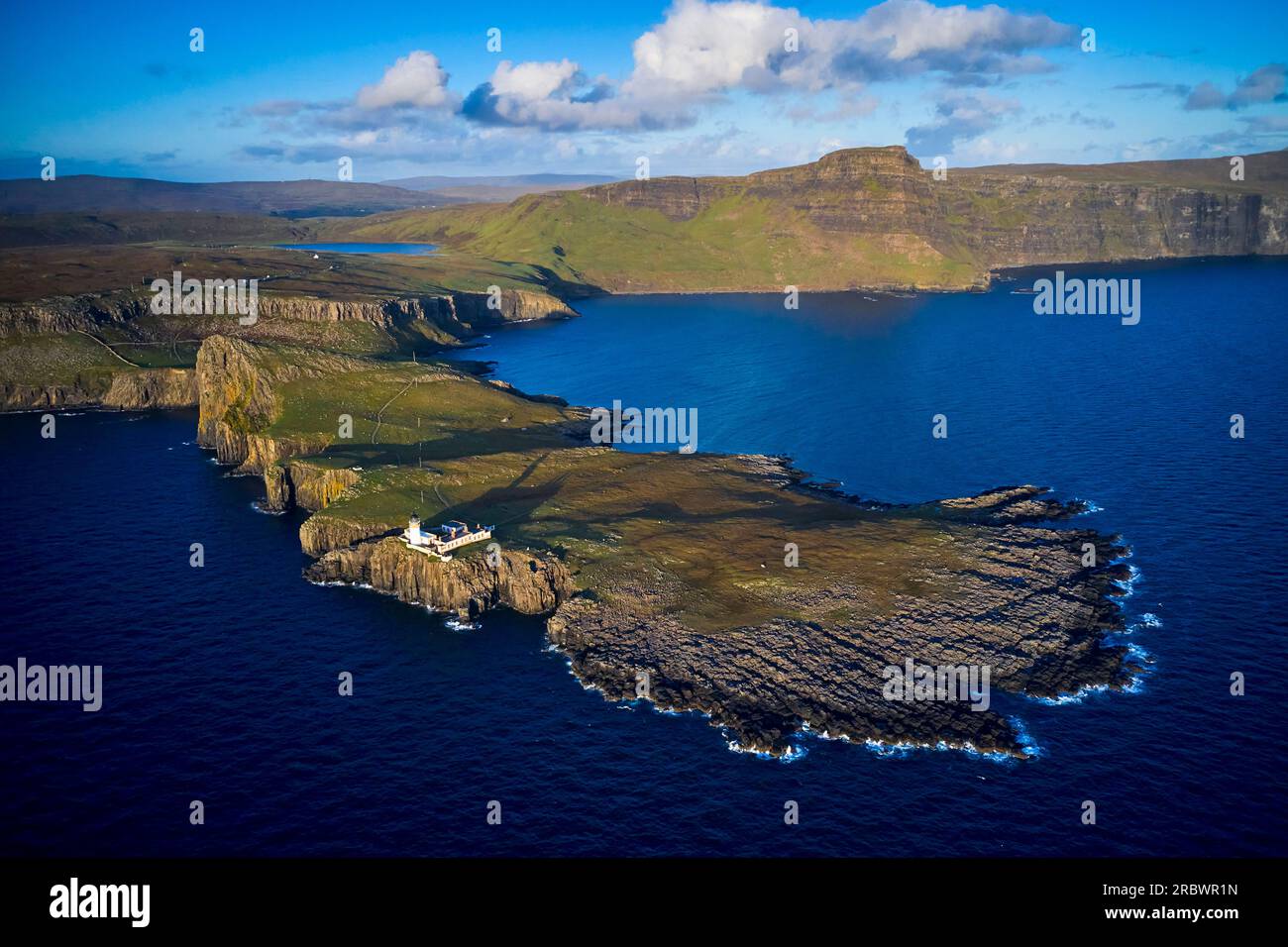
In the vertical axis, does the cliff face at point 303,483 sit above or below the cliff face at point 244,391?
below

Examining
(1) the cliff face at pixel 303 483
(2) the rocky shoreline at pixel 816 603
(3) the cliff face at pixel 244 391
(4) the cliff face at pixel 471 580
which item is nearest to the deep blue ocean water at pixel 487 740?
(4) the cliff face at pixel 471 580

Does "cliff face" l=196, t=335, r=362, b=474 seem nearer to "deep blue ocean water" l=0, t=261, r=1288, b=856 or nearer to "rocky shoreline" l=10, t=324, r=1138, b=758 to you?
"rocky shoreline" l=10, t=324, r=1138, b=758

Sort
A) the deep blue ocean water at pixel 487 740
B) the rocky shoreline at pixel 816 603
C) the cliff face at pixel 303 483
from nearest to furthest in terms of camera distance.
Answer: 1. the deep blue ocean water at pixel 487 740
2. the rocky shoreline at pixel 816 603
3. the cliff face at pixel 303 483

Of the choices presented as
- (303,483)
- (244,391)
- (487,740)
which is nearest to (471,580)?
(487,740)

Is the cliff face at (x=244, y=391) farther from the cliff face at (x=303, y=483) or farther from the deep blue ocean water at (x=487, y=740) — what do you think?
the deep blue ocean water at (x=487, y=740)

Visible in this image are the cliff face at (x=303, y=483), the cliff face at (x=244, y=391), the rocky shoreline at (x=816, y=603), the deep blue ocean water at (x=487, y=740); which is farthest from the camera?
the cliff face at (x=244, y=391)

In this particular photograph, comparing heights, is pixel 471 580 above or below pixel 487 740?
above

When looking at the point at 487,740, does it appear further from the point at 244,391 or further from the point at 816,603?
the point at 244,391
